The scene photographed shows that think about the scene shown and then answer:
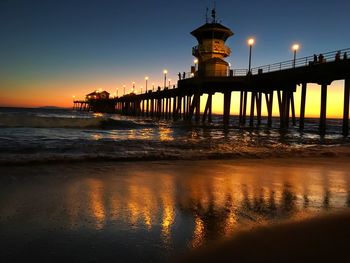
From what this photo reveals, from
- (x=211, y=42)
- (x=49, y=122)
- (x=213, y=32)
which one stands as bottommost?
(x=49, y=122)

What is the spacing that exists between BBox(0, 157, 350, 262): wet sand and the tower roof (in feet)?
117

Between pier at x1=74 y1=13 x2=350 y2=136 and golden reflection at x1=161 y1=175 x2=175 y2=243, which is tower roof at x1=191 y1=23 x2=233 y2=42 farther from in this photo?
golden reflection at x1=161 y1=175 x2=175 y2=243

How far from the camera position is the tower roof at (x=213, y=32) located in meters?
41.9

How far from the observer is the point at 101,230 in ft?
13.4

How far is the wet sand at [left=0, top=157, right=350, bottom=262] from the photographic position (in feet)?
11.5

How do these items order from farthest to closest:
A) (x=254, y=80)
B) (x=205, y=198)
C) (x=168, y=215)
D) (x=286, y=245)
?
(x=254, y=80) < (x=205, y=198) < (x=168, y=215) < (x=286, y=245)

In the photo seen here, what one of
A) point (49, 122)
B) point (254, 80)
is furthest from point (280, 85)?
point (49, 122)

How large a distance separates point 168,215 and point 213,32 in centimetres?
3959

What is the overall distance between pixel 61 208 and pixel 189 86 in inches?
1462

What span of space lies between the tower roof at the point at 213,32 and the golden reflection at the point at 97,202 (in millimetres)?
37507

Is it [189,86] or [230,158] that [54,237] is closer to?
[230,158]

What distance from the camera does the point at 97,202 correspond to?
5.39 m

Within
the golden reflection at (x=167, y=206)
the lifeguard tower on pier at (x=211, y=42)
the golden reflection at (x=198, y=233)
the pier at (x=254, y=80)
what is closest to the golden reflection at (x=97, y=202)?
the golden reflection at (x=167, y=206)

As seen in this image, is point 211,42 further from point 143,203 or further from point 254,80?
point 143,203
